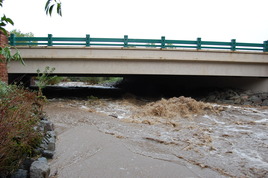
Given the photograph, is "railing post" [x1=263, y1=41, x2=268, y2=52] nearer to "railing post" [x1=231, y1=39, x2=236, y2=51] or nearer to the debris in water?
"railing post" [x1=231, y1=39, x2=236, y2=51]

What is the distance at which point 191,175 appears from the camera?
9.28 ft

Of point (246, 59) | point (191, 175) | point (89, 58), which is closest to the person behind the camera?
point (191, 175)

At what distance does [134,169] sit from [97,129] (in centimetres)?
218

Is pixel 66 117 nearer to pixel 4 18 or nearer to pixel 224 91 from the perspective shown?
pixel 4 18

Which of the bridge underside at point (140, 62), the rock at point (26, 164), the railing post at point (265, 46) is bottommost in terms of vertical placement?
the rock at point (26, 164)

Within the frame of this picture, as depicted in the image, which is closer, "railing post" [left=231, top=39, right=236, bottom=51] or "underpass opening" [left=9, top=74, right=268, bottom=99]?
"railing post" [left=231, top=39, right=236, bottom=51]

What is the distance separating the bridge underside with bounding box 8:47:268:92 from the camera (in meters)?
9.73

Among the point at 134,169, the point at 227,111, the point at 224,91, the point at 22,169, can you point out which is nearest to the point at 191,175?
the point at 134,169

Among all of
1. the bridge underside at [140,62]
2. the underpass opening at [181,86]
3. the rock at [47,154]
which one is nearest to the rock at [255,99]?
the underpass opening at [181,86]

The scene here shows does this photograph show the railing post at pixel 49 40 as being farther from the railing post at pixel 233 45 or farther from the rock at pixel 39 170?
the railing post at pixel 233 45

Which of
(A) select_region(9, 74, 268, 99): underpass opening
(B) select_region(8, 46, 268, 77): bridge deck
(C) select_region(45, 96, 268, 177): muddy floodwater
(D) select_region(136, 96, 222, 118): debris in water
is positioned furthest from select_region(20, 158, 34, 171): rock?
(A) select_region(9, 74, 268, 99): underpass opening

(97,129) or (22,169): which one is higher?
(22,169)

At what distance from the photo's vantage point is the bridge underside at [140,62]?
31.9 ft

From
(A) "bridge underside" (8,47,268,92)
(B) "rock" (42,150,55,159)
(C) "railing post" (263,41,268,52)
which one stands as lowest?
(B) "rock" (42,150,55,159)
